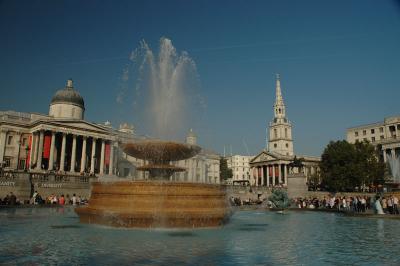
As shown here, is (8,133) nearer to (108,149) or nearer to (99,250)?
(108,149)

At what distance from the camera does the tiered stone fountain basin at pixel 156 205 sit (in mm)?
10203

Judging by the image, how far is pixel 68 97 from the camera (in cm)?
6025

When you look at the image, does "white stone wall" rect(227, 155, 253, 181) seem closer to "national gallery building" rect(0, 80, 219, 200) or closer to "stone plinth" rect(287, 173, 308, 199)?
"national gallery building" rect(0, 80, 219, 200)

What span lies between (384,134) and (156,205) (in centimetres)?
8509

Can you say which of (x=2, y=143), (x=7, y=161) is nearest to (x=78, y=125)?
(x=2, y=143)

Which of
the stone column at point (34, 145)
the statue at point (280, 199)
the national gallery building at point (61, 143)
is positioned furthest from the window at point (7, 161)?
the statue at point (280, 199)

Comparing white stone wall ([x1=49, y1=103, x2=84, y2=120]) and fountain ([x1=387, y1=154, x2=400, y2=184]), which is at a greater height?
white stone wall ([x1=49, y1=103, x2=84, y2=120])

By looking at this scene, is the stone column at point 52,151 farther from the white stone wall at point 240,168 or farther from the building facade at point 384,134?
the white stone wall at point 240,168

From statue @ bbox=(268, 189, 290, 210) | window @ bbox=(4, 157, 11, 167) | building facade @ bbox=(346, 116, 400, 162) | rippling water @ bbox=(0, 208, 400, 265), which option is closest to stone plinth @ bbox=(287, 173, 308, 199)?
statue @ bbox=(268, 189, 290, 210)

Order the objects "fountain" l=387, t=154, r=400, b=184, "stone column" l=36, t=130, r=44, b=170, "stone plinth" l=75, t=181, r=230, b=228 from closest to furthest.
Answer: "stone plinth" l=75, t=181, r=230, b=228
"stone column" l=36, t=130, r=44, b=170
"fountain" l=387, t=154, r=400, b=184

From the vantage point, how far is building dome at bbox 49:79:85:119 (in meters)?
59.7

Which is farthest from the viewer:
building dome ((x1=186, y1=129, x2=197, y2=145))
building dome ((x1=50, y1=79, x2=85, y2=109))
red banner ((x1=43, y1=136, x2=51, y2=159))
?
building dome ((x1=50, y1=79, x2=85, y2=109))

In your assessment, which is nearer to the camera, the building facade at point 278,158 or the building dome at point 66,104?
the building dome at point 66,104

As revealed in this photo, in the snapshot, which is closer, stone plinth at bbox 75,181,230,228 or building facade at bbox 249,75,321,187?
stone plinth at bbox 75,181,230,228
